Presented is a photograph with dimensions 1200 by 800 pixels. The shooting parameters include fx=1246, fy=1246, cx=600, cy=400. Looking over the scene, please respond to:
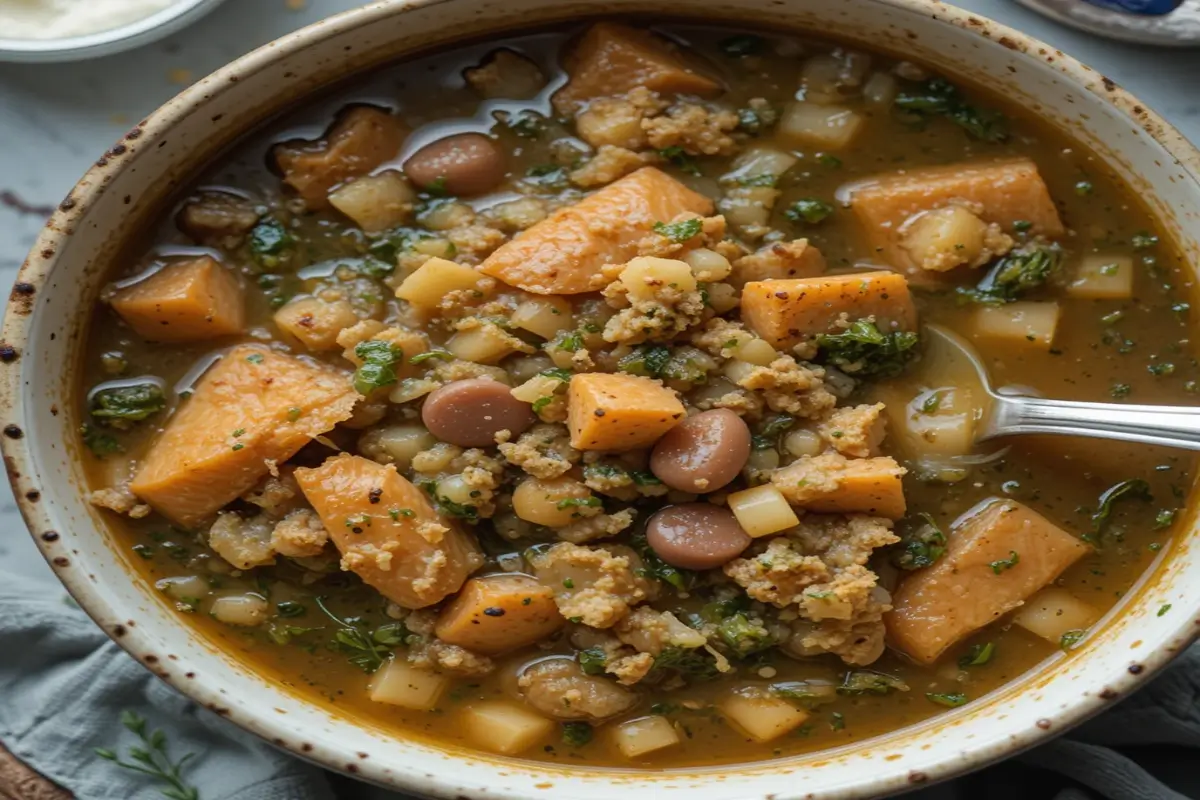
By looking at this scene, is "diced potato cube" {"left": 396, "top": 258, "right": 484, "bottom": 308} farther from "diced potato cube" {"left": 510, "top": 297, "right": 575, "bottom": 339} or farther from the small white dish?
the small white dish

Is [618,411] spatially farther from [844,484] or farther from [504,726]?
[504,726]

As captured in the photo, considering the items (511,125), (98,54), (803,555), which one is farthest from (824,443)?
(98,54)

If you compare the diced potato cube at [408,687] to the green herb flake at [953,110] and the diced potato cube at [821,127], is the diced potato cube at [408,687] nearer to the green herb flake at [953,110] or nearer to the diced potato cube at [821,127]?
the diced potato cube at [821,127]

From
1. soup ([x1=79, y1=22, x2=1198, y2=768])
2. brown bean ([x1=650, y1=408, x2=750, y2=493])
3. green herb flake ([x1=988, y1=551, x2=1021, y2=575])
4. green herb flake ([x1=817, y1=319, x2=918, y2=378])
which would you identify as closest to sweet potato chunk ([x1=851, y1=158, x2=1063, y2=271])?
soup ([x1=79, y1=22, x2=1198, y2=768])

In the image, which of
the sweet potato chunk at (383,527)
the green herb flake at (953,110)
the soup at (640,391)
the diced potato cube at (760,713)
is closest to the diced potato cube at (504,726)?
the soup at (640,391)

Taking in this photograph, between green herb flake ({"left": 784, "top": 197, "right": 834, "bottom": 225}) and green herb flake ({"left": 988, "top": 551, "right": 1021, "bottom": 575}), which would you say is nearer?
green herb flake ({"left": 988, "top": 551, "right": 1021, "bottom": 575})

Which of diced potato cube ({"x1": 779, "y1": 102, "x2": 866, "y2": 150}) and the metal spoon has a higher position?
diced potato cube ({"x1": 779, "y1": 102, "x2": 866, "y2": 150})
